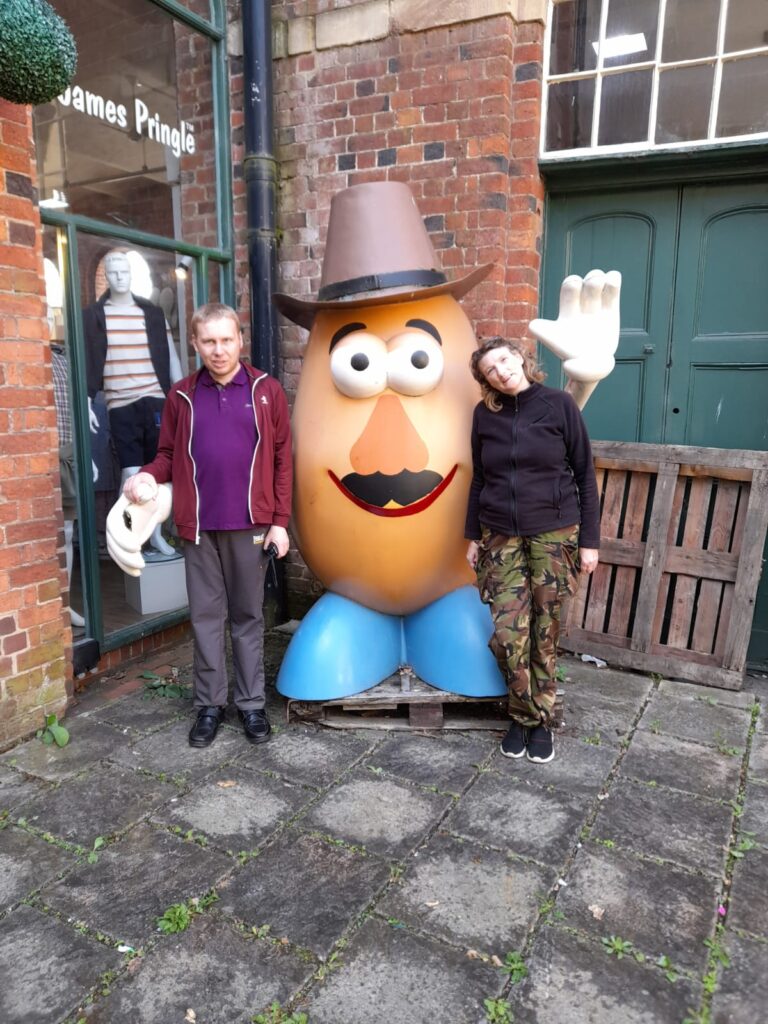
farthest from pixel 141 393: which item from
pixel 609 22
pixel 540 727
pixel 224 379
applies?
pixel 609 22

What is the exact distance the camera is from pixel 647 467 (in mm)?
3723

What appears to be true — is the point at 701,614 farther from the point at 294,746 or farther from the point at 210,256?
the point at 210,256

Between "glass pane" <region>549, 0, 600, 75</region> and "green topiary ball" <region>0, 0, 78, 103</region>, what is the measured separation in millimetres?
2389

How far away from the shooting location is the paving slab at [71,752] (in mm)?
2807

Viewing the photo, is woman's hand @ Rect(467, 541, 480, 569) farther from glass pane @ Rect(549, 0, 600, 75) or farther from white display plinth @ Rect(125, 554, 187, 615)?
glass pane @ Rect(549, 0, 600, 75)

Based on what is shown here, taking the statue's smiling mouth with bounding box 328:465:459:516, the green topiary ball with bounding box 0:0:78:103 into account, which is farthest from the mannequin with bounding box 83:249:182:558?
the statue's smiling mouth with bounding box 328:465:459:516

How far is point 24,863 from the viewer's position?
7.45 ft

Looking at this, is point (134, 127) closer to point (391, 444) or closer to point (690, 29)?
point (391, 444)

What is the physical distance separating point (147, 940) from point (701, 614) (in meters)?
2.76

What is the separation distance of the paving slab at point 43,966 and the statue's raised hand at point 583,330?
2377 millimetres

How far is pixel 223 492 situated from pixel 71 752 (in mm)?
1168

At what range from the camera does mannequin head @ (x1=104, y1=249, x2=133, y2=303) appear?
3.71 meters

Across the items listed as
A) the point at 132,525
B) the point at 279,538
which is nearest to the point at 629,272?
the point at 279,538

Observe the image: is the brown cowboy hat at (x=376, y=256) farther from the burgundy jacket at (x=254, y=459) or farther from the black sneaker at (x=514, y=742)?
the black sneaker at (x=514, y=742)
